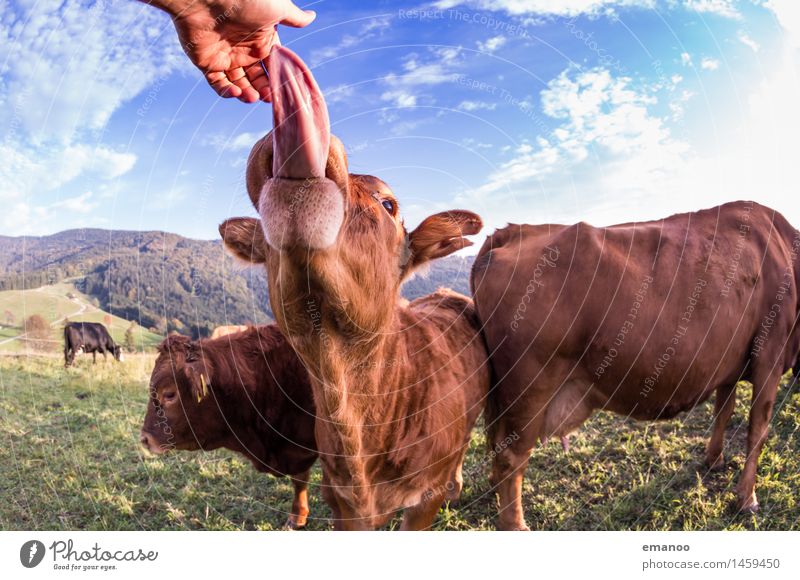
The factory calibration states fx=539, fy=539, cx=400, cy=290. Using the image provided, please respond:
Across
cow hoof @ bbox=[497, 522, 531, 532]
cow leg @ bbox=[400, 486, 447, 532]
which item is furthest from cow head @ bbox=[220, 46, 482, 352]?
cow hoof @ bbox=[497, 522, 531, 532]

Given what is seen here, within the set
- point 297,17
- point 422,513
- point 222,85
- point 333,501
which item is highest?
point 297,17

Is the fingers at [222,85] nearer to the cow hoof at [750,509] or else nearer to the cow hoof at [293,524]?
the cow hoof at [293,524]

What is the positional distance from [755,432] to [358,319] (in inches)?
166

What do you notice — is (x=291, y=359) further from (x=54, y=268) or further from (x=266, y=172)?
(x=266, y=172)

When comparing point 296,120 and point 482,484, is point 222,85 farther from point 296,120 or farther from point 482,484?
point 482,484

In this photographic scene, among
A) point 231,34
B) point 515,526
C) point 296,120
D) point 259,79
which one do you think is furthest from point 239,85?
point 515,526

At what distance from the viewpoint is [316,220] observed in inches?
78.9

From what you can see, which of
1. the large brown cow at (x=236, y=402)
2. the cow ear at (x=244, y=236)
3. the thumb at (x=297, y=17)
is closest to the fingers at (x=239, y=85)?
the thumb at (x=297, y=17)

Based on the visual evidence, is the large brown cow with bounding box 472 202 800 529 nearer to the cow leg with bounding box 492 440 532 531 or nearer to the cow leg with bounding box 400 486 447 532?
the cow leg with bounding box 492 440 532 531

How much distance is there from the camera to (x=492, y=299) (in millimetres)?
4293

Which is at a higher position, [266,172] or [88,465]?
[266,172]

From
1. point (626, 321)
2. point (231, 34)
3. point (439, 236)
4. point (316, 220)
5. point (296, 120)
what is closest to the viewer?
point (296, 120)

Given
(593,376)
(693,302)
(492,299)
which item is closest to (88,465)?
(492,299)
